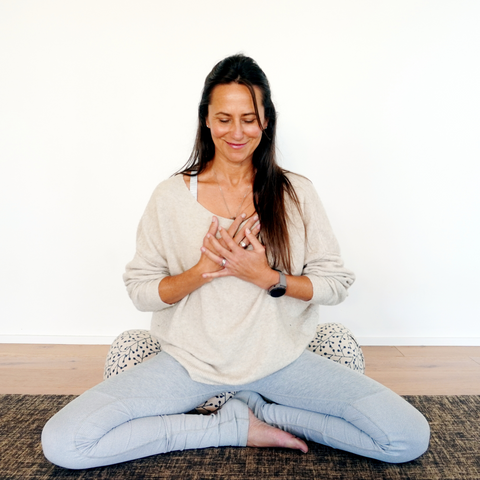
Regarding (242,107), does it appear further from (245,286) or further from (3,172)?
(3,172)

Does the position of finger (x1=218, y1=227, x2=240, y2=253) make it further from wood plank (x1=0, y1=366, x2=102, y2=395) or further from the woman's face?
wood plank (x1=0, y1=366, x2=102, y2=395)

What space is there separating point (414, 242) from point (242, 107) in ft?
5.04

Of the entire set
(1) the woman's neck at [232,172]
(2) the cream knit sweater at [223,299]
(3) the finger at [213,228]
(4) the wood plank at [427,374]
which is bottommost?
(4) the wood plank at [427,374]

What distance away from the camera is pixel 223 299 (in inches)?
67.9

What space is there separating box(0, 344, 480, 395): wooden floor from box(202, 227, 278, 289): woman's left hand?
1012 millimetres

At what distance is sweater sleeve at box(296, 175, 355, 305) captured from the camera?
5.89 feet

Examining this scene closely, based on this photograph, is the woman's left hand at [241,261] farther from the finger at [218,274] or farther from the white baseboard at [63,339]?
the white baseboard at [63,339]

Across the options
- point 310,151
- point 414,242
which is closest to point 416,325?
point 414,242

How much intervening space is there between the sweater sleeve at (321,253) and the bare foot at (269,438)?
442 millimetres

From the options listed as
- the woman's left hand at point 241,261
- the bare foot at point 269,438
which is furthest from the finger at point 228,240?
the bare foot at point 269,438

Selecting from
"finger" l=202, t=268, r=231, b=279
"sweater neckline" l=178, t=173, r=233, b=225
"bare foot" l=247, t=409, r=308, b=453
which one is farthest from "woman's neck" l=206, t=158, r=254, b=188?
"bare foot" l=247, t=409, r=308, b=453

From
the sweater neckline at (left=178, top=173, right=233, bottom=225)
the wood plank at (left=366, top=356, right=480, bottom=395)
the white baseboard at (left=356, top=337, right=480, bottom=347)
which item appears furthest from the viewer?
the white baseboard at (left=356, top=337, right=480, bottom=347)

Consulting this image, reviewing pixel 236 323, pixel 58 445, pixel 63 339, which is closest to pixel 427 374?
pixel 236 323

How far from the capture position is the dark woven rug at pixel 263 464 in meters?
1.55
